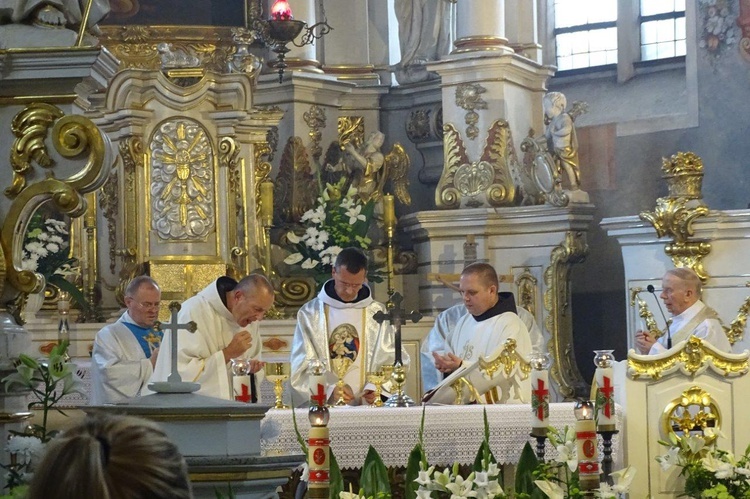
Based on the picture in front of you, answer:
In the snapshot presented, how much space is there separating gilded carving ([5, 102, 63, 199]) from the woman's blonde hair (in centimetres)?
313

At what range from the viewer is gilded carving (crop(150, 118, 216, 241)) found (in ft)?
39.0

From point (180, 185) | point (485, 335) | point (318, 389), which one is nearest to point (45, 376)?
point (318, 389)

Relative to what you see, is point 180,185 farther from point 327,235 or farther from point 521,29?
point 521,29

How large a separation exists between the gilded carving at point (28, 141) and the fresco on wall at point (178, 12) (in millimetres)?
7639

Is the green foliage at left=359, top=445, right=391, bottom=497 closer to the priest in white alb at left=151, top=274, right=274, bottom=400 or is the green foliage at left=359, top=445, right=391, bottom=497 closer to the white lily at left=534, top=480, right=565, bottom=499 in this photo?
the white lily at left=534, top=480, right=565, bottom=499

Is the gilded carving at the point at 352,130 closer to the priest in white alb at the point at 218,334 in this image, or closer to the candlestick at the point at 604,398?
the priest in white alb at the point at 218,334

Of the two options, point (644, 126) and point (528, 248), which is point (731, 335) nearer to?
point (528, 248)

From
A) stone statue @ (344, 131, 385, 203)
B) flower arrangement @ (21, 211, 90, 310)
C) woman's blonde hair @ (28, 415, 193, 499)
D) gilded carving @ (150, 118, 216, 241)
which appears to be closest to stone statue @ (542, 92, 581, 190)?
stone statue @ (344, 131, 385, 203)

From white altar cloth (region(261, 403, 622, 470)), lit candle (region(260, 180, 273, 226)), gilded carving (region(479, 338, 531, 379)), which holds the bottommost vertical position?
white altar cloth (region(261, 403, 622, 470))

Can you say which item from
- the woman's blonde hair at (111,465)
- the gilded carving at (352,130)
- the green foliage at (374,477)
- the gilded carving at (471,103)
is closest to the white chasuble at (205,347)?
A: the green foliage at (374,477)

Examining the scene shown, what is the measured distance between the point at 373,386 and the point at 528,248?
168 inches

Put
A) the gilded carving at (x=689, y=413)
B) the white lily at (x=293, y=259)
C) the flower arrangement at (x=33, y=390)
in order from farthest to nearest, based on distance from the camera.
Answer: the white lily at (x=293, y=259)
the gilded carving at (x=689, y=413)
the flower arrangement at (x=33, y=390)

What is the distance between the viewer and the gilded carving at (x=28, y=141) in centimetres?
504

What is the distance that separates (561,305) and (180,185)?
318 cm
